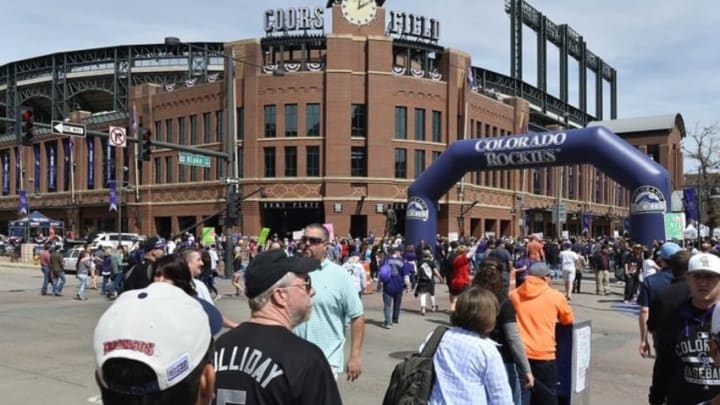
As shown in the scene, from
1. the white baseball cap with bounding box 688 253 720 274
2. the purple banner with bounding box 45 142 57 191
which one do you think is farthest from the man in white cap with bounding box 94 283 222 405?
the purple banner with bounding box 45 142 57 191

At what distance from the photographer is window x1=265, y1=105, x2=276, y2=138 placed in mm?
45344

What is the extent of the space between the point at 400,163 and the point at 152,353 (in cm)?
4429

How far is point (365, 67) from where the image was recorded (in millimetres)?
44906

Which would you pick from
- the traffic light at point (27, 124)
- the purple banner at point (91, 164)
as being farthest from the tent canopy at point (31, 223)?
the traffic light at point (27, 124)

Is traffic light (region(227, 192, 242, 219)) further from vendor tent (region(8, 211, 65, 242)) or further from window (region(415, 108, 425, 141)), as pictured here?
vendor tent (region(8, 211, 65, 242))

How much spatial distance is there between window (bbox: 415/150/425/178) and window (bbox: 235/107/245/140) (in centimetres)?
1184

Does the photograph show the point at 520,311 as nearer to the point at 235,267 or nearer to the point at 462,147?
the point at 462,147

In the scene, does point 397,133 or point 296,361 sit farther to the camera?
point 397,133

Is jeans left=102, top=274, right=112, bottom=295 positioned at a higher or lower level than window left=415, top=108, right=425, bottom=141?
lower

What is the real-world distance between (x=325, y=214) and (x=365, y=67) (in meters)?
10.0

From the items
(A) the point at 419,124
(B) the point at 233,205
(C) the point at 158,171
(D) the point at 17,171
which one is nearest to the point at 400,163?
(A) the point at 419,124

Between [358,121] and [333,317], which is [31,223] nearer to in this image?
[358,121]

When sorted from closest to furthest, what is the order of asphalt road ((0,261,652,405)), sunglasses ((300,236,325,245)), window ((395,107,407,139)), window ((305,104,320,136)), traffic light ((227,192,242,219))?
sunglasses ((300,236,325,245)) < asphalt road ((0,261,652,405)) < traffic light ((227,192,242,219)) < window ((305,104,320,136)) < window ((395,107,407,139))

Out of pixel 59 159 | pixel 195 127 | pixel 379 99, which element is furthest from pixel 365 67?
pixel 59 159
